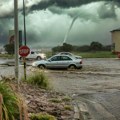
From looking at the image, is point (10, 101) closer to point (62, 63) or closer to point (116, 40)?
point (62, 63)

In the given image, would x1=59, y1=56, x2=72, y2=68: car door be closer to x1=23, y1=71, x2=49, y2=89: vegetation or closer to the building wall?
x1=23, y1=71, x2=49, y2=89: vegetation

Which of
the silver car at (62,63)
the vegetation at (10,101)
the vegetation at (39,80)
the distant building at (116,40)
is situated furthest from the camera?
the distant building at (116,40)

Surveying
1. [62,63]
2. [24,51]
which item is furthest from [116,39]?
[24,51]

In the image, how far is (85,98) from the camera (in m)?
20.9

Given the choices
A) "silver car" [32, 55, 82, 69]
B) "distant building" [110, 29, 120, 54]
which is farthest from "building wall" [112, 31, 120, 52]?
"silver car" [32, 55, 82, 69]

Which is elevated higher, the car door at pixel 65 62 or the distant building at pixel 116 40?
the distant building at pixel 116 40

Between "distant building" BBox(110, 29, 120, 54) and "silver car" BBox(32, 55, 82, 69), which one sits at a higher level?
"distant building" BBox(110, 29, 120, 54)

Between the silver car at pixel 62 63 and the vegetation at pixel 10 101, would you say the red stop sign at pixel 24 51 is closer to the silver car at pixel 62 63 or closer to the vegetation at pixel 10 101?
the vegetation at pixel 10 101

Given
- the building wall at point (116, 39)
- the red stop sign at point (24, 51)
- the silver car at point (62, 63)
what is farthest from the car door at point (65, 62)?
the building wall at point (116, 39)

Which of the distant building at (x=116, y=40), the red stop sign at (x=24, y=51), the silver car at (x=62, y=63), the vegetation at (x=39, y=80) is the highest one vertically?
the distant building at (x=116, y=40)

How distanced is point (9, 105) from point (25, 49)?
19154mm

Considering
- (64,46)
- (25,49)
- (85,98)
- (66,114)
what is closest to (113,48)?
(64,46)

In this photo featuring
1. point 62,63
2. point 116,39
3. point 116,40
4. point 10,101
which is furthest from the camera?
point 116,39

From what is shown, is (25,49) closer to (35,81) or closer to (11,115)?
(35,81)
